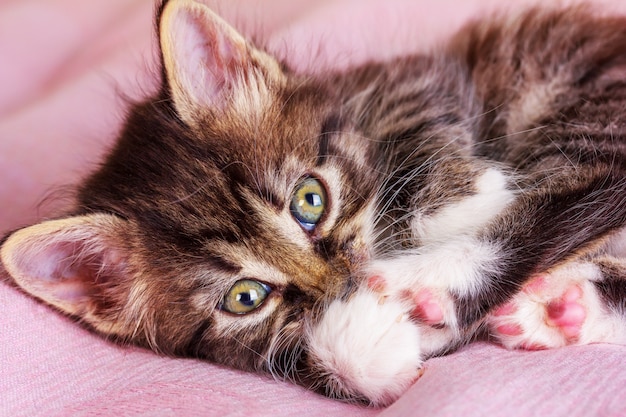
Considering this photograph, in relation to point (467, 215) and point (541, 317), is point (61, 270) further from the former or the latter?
point (541, 317)

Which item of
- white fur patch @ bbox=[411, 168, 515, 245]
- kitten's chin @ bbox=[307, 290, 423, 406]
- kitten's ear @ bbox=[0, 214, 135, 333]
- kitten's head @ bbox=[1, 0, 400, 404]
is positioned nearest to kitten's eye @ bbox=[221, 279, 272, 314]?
kitten's head @ bbox=[1, 0, 400, 404]

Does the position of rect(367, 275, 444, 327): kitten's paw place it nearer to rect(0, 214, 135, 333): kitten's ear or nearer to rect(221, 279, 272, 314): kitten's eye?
rect(221, 279, 272, 314): kitten's eye

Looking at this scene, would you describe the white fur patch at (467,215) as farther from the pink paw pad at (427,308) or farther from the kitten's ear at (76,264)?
the kitten's ear at (76,264)

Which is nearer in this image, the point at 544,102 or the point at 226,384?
the point at 226,384

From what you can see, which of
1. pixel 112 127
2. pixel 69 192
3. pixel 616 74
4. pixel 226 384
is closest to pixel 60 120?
pixel 112 127

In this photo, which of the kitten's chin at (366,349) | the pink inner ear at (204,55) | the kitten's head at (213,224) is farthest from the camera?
the pink inner ear at (204,55)

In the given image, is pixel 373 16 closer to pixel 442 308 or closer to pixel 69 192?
pixel 69 192

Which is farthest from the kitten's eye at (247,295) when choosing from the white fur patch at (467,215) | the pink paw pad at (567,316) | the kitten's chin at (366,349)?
the pink paw pad at (567,316)
